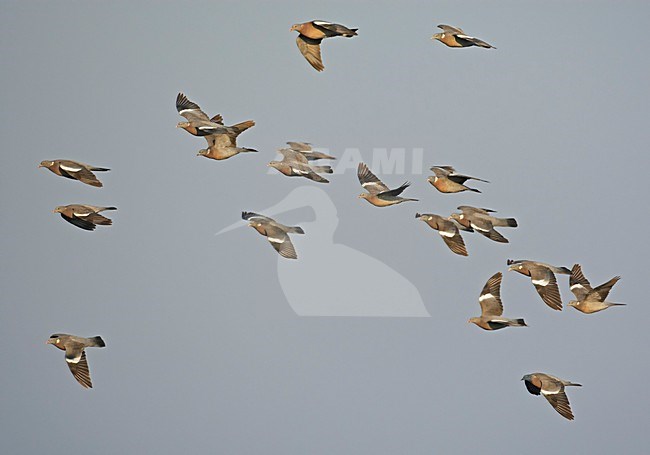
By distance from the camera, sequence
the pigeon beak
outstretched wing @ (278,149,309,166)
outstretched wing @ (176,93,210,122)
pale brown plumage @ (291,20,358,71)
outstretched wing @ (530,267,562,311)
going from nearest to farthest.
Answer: pale brown plumage @ (291,20,358,71)
outstretched wing @ (530,267,562,311)
outstretched wing @ (176,93,210,122)
outstretched wing @ (278,149,309,166)
the pigeon beak

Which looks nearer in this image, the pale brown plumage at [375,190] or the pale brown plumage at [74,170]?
the pale brown plumage at [74,170]

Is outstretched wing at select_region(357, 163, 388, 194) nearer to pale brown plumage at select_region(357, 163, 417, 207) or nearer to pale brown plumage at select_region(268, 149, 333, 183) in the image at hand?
pale brown plumage at select_region(357, 163, 417, 207)

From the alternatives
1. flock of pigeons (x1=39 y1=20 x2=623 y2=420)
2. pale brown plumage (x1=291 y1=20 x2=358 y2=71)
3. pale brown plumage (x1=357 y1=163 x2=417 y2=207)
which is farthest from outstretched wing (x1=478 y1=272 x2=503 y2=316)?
pale brown plumage (x1=291 y1=20 x2=358 y2=71)

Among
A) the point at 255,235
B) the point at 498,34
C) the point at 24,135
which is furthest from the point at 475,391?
the point at 24,135

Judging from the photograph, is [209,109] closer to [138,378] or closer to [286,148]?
[286,148]

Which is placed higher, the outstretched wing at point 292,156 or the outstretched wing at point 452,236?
the outstretched wing at point 292,156

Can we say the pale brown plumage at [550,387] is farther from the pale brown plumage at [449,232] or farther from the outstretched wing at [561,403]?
the pale brown plumage at [449,232]

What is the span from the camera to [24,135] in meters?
5.45

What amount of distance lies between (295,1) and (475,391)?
1.89 meters

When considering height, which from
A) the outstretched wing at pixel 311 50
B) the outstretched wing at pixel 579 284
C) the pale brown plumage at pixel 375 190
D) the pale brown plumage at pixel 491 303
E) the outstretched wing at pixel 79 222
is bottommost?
the pale brown plumage at pixel 491 303

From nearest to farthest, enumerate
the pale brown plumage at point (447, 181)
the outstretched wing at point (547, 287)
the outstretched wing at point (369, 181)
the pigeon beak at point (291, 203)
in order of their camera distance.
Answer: the outstretched wing at point (547, 287) < the pale brown plumage at point (447, 181) < the outstretched wing at point (369, 181) < the pigeon beak at point (291, 203)

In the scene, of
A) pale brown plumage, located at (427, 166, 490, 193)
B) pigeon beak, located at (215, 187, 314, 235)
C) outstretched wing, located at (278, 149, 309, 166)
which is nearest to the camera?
pale brown plumage, located at (427, 166, 490, 193)

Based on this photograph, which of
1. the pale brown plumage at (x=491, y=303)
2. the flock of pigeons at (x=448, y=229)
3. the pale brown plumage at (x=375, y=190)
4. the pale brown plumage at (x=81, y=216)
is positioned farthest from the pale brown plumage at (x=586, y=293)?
the pale brown plumage at (x=81, y=216)

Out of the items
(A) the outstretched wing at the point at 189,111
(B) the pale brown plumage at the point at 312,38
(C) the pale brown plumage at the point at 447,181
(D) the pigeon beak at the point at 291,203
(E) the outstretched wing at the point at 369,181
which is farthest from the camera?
(D) the pigeon beak at the point at 291,203
